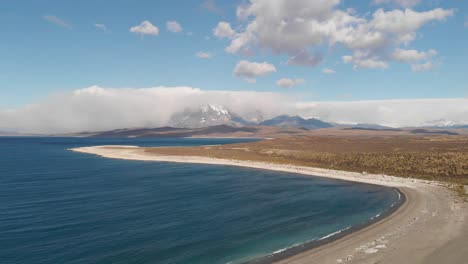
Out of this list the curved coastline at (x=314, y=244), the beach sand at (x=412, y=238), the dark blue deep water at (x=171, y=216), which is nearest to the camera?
the beach sand at (x=412, y=238)

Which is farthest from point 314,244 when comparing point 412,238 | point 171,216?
point 171,216

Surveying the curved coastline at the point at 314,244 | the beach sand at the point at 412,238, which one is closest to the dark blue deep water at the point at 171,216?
the curved coastline at the point at 314,244

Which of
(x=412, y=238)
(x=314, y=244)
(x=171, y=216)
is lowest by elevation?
(x=171, y=216)

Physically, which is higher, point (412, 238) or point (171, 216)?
point (412, 238)

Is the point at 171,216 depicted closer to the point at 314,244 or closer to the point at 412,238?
the point at 314,244

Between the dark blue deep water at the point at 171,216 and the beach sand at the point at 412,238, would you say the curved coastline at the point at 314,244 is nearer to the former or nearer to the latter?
the beach sand at the point at 412,238

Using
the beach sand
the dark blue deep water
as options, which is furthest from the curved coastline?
the dark blue deep water

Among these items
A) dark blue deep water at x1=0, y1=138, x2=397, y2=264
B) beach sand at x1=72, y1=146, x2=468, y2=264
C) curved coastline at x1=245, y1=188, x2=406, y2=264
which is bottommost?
dark blue deep water at x1=0, y1=138, x2=397, y2=264

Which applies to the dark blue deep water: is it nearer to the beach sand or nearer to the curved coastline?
the curved coastline

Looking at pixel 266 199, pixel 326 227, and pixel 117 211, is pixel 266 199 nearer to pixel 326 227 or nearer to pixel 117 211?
pixel 326 227

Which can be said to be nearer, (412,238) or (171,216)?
(412,238)
